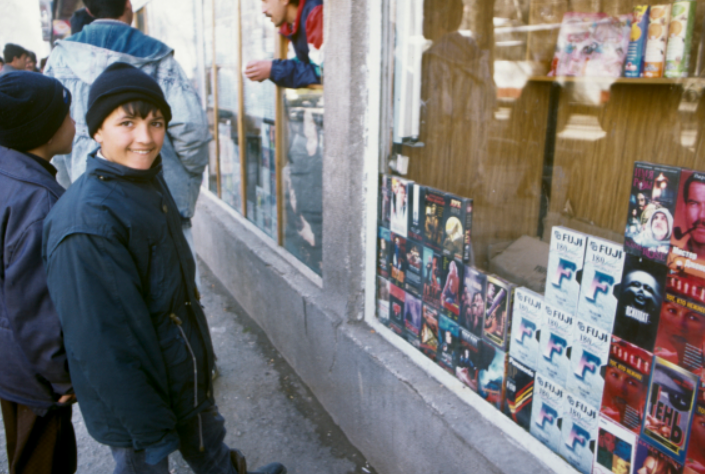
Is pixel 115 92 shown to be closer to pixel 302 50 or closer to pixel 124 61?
pixel 124 61

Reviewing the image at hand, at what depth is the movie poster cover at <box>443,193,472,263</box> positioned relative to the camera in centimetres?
221

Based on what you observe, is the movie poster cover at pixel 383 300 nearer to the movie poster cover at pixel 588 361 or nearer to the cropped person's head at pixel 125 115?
the movie poster cover at pixel 588 361

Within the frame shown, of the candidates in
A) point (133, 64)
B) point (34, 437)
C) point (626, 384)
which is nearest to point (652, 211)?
point (626, 384)

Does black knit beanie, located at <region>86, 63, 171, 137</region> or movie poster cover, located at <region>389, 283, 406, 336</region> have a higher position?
black knit beanie, located at <region>86, 63, 171, 137</region>

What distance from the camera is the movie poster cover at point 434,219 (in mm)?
2338

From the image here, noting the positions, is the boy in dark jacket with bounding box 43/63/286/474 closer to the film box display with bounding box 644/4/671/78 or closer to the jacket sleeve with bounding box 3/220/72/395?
the jacket sleeve with bounding box 3/220/72/395

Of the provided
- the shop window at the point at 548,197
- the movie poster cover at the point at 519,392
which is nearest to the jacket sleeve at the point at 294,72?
the shop window at the point at 548,197

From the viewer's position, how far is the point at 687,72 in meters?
1.93

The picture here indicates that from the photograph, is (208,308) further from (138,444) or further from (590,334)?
(590,334)

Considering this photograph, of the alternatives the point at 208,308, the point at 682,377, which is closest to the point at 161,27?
the point at 208,308

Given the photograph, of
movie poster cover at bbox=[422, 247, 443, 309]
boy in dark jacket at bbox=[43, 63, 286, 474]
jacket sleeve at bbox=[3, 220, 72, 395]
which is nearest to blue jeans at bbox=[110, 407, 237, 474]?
boy in dark jacket at bbox=[43, 63, 286, 474]

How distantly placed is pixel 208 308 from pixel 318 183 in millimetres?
1849

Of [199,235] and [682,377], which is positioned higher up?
[682,377]

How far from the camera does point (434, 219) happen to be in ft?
7.78
